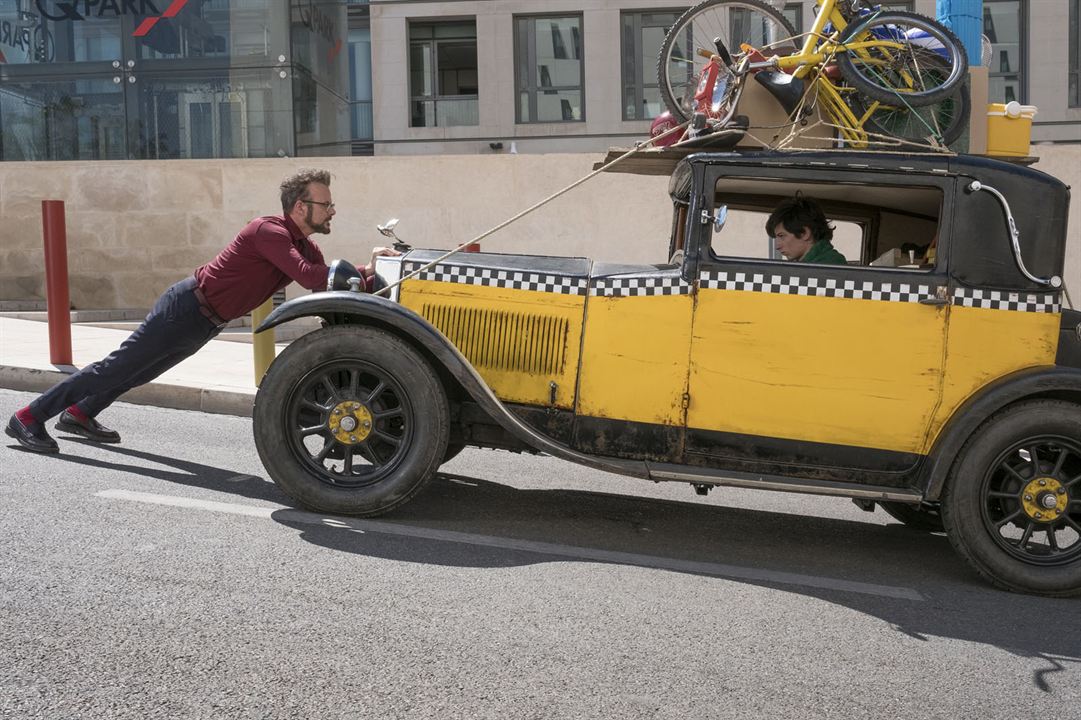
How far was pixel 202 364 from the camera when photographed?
9.30 m

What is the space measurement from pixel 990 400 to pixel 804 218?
124 centimetres

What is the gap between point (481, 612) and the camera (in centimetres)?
372

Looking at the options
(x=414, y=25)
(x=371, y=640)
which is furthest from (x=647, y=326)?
(x=414, y=25)

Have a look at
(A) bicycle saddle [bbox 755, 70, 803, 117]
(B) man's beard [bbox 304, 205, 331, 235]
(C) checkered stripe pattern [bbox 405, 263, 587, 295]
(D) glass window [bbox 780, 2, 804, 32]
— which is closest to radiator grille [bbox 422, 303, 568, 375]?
(C) checkered stripe pattern [bbox 405, 263, 587, 295]

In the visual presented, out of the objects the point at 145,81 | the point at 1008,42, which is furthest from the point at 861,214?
the point at 1008,42

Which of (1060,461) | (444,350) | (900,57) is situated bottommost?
(1060,461)

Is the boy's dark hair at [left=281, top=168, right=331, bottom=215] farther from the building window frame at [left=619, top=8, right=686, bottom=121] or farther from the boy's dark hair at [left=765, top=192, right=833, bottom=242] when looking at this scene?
the building window frame at [left=619, top=8, right=686, bottom=121]

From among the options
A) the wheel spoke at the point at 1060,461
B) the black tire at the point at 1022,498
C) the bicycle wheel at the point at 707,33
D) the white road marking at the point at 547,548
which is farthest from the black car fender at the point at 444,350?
the bicycle wheel at the point at 707,33

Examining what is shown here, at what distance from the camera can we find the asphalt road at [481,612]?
3.08 meters

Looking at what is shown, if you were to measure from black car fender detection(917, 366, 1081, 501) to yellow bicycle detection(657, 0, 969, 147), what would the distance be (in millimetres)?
1107

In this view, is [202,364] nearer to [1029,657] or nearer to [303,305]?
[303,305]

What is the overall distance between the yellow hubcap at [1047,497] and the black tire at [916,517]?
1017 millimetres

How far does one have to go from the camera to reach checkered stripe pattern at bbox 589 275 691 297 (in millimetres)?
4633

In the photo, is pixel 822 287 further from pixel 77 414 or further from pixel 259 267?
pixel 77 414
